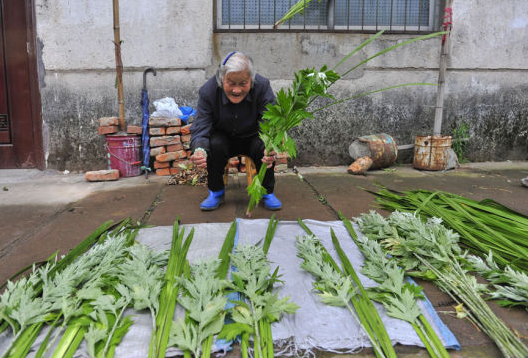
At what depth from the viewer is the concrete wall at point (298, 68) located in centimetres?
432

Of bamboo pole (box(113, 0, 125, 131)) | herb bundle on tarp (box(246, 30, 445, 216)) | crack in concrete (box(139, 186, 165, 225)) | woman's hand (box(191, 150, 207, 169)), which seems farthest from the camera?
bamboo pole (box(113, 0, 125, 131))

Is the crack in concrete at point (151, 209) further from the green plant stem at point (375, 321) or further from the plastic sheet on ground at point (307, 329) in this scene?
the green plant stem at point (375, 321)

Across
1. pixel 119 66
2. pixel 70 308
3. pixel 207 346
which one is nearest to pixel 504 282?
pixel 207 346

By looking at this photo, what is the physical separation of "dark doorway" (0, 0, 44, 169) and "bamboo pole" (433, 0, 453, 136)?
190 inches

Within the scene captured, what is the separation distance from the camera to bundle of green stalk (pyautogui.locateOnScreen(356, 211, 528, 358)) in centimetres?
125

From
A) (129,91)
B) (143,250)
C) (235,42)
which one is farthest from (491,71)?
(143,250)

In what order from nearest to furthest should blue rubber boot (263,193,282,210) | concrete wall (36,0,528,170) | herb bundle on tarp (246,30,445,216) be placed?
herb bundle on tarp (246,30,445,216) → blue rubber boot (263,193,282,210) → concrete wall (36,0,528,170)

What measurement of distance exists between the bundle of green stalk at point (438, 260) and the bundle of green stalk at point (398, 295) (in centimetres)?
12

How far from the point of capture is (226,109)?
2.75 meters

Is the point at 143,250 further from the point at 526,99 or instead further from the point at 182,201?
the point at 526,99

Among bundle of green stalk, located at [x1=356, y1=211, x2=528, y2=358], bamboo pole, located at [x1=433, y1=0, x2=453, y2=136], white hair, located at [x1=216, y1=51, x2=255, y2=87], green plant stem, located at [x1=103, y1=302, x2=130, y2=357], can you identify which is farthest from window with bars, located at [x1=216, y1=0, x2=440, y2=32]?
green plant stem, located at [x1=103, y1=302, x2=130, y2=357]

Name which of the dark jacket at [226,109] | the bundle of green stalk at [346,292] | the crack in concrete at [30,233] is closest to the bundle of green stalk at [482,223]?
the bundle of green stalk at [346,292]

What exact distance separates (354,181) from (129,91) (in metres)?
2.83

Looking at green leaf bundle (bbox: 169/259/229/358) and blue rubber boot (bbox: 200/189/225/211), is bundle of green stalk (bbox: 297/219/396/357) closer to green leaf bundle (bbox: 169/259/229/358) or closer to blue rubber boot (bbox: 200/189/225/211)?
green leaf bundle (bbox: 169/259/229/358)
